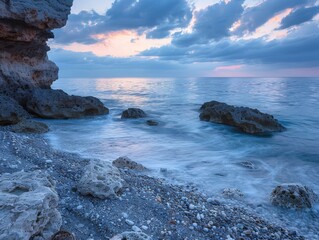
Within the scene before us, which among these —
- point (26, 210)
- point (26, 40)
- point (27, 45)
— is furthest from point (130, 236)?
point (27, 45)

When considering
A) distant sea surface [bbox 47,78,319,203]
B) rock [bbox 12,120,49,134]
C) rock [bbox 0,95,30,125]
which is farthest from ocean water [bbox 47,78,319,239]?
rock [bbox 0,95,30,125]

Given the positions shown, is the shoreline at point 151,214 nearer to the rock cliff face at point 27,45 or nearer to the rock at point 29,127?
the rock at point 29,127

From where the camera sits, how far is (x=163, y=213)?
4.15 m

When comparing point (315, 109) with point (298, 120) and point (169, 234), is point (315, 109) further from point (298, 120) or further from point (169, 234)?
point (169, 234)

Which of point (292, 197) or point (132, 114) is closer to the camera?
point (292, 197)

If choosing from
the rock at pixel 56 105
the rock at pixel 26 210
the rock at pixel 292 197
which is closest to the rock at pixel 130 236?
the rock at pixel 26 210

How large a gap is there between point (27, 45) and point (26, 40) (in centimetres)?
76

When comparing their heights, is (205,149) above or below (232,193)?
below

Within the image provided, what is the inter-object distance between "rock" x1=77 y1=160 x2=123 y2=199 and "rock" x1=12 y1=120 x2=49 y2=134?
258 inches

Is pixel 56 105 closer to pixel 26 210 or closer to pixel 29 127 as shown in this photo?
pixel 29 127

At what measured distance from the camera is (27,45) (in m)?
15.6

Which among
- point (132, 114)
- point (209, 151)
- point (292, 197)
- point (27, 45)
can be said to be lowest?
point (132, 114)

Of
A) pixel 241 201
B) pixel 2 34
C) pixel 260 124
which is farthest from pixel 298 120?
pixel 2 34

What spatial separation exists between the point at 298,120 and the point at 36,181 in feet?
55.4
